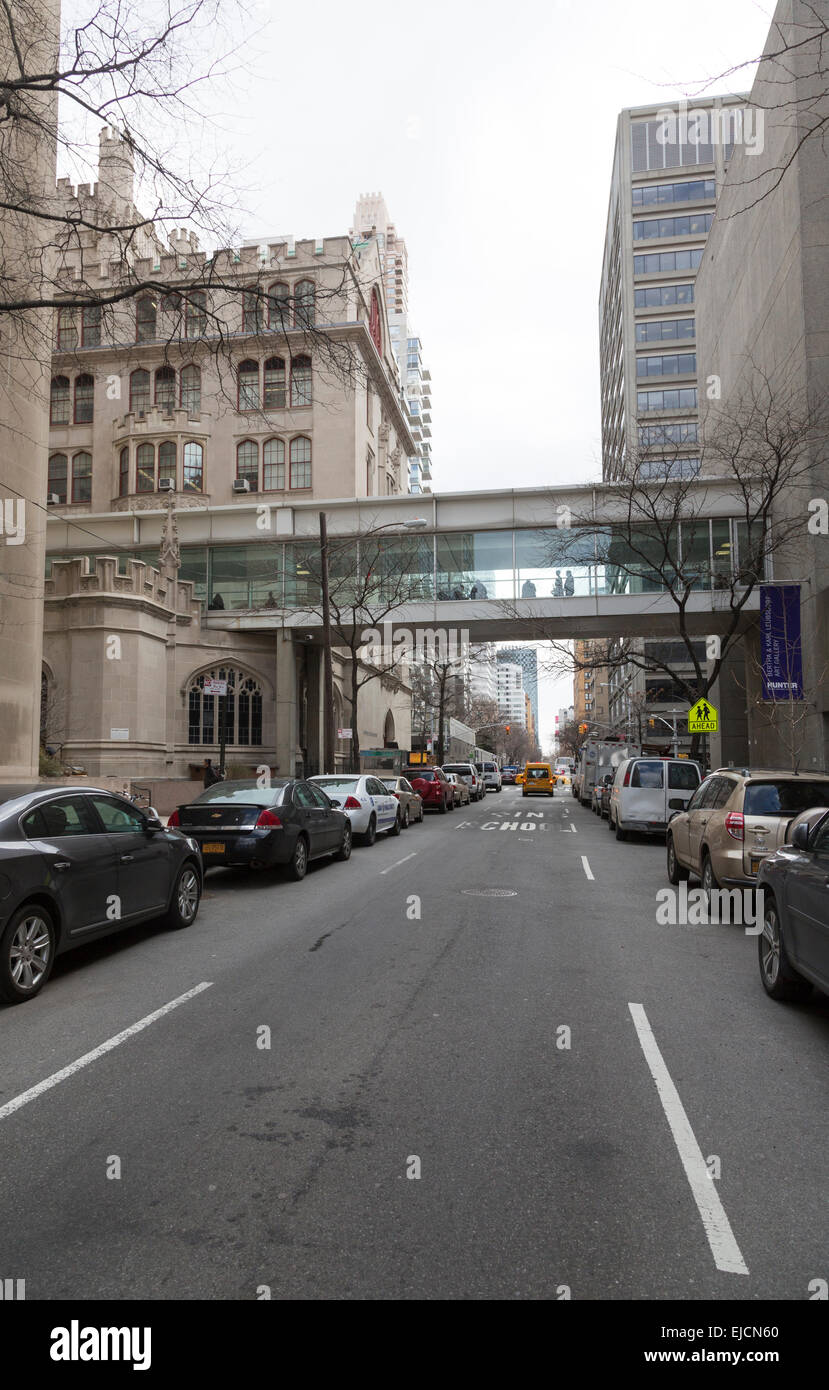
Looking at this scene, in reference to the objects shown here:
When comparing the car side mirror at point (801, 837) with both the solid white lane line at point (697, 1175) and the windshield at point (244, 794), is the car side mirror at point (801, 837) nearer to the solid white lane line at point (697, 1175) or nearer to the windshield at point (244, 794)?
the solid white lane line at point (697, 1175)

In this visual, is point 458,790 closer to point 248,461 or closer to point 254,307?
point 248,461

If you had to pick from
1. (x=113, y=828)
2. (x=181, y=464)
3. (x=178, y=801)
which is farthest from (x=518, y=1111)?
(x=181, y=464)

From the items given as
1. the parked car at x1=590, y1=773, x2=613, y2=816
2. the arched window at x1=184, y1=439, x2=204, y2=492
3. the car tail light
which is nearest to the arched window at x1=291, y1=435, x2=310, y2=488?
the arched window at x1=184, y1=439, x2=204, y2=492

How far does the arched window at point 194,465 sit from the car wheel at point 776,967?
140ft

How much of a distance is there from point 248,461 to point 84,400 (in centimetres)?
1002

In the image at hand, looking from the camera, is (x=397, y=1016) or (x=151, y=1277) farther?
(x=397, y=1016)

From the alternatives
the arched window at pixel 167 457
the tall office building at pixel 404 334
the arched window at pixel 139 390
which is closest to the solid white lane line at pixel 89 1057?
the arched window at pixel 167 457

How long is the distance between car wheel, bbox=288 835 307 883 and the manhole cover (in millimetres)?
2542

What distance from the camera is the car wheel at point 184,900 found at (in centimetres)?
915

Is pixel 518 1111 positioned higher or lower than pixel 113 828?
lower

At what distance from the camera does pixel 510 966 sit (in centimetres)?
753

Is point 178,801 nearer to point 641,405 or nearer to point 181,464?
point 181,464

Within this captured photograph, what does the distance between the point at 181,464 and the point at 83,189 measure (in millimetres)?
35899
